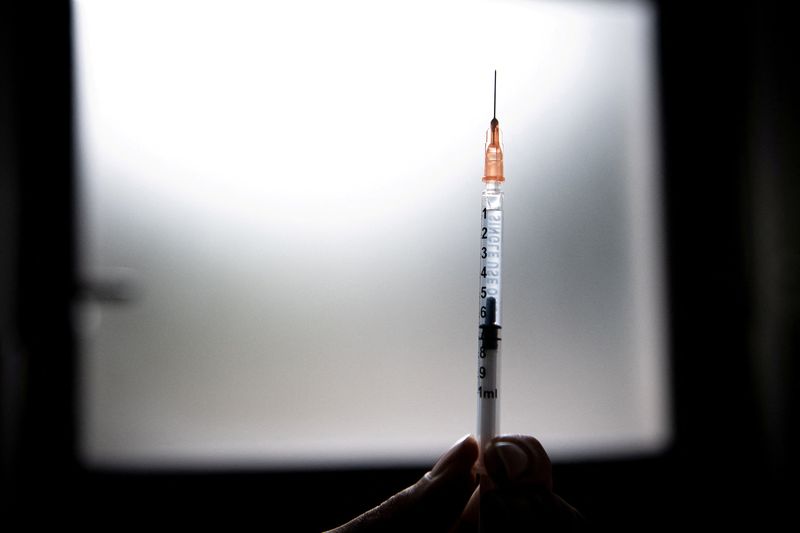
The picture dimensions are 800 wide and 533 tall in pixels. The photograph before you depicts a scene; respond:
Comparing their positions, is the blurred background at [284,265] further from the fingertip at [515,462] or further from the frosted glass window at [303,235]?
the fingertip at [515,462]

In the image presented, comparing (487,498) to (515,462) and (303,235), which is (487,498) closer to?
(515,462)

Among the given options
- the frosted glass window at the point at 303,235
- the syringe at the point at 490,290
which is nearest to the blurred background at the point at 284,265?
the frosted glass window at the point at 303,235

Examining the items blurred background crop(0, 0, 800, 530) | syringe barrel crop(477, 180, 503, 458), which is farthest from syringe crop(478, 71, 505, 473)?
blurred background crop(0, 0, 800, 530)

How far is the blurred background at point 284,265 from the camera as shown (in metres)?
1.20

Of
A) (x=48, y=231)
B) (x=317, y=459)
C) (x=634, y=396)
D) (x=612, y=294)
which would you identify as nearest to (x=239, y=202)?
(x=48, y=231)

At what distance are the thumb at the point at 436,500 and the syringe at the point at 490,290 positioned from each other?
0.03 metres

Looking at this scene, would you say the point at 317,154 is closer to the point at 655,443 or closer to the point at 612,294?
the point at 612,294

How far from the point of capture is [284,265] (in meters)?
1.28

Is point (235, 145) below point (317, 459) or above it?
above

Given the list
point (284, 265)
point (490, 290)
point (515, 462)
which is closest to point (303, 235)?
point (284, 265)

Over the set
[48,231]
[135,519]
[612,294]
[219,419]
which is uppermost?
Answer: [48,231]

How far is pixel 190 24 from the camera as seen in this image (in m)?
1.25

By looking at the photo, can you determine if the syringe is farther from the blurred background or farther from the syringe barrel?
the blurred background

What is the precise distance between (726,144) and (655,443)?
645 millimetres
